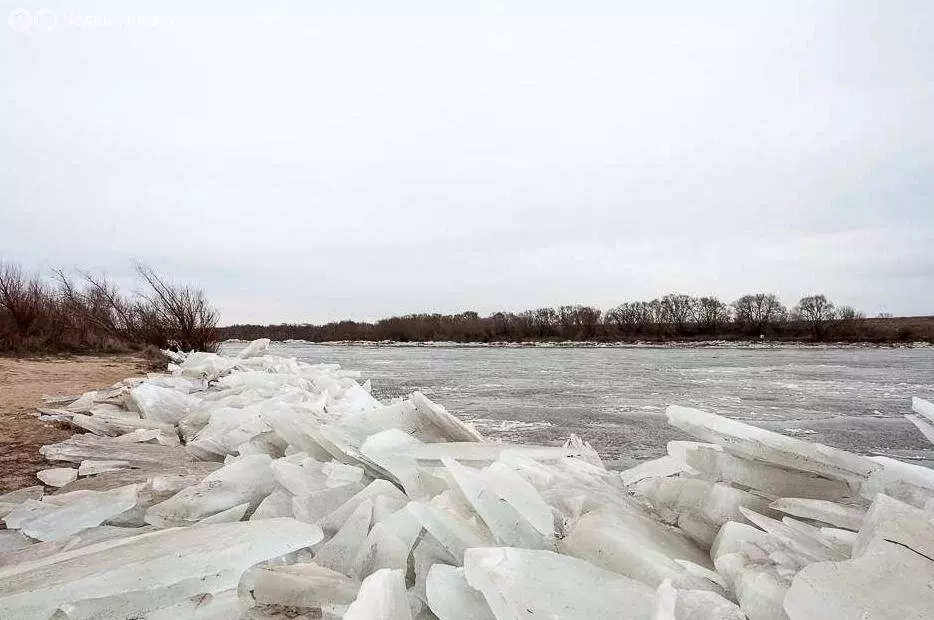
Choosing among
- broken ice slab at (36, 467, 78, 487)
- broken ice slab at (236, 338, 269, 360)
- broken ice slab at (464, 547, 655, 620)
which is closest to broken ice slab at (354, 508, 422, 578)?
broken ice slab at (464, 547, 655, 620)

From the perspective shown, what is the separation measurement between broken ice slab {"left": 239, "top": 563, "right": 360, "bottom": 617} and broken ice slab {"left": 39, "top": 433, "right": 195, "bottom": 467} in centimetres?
160

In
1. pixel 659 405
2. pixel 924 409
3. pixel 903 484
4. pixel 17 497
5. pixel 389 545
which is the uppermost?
pixel 924 409

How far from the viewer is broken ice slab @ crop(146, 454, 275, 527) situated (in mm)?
1519

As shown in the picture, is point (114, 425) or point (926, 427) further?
point (114, 425)

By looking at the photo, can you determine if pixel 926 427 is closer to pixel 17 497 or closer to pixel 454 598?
pixel 454 598

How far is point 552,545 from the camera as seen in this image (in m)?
1.13

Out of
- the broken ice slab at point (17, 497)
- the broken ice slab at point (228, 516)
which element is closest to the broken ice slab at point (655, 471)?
the broken ice slab at point (228, 516)

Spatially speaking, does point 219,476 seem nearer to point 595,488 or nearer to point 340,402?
point 595,488

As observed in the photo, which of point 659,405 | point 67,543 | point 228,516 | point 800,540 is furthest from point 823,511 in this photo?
point 659,405

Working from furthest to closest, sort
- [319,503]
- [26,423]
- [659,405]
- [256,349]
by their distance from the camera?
Answer: 1. [256,349]
2. [659,405]
3. [26,423]
4. [319,503]

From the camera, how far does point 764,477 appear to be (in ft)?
4.34

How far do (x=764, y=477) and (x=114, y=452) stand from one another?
268 centimetres

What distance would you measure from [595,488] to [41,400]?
4203 millimetres

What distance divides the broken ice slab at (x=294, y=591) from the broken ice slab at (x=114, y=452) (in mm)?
1597
